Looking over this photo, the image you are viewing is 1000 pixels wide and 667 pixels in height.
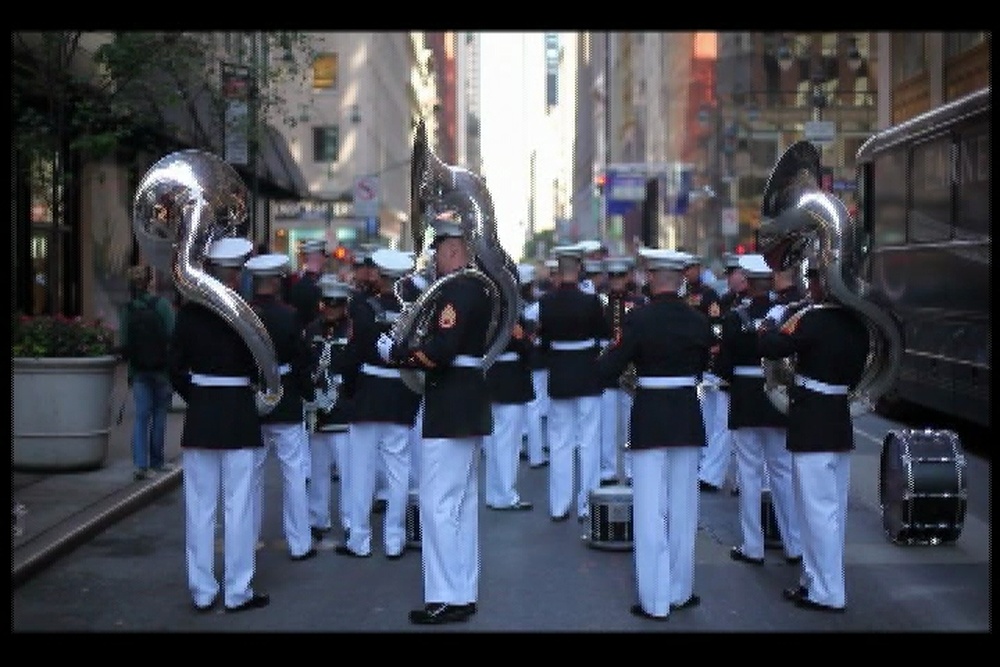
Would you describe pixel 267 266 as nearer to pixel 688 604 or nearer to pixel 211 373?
pixel 211 373

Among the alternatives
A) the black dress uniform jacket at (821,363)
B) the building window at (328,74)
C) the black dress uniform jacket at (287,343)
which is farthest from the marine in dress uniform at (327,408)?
the building window at (328,74)

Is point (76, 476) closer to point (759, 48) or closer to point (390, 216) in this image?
point (759, 48)

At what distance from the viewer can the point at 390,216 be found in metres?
82.1

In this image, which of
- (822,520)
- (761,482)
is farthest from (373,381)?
(822,520)

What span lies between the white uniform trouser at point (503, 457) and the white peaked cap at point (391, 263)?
2.39m

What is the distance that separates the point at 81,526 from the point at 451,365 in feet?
12.1

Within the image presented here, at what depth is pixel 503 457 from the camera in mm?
12555

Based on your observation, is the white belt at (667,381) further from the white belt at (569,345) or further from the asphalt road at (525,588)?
the white belt at (569,345)

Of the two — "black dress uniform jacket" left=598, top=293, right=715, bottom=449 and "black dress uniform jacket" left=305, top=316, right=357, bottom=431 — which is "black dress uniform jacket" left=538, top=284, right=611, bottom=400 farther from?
"black dress uniform jacket" left=598, top=293, right=715, bottom=449

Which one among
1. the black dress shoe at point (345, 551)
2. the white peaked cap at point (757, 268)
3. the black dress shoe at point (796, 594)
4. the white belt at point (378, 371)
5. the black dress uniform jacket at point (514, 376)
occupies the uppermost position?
the white peaked cap at point (757, 268)

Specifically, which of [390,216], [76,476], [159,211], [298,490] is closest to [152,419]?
[76,476]

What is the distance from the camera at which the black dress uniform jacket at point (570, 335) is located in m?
11.7

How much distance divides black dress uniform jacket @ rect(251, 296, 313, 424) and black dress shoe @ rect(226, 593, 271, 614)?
122 centimetres
